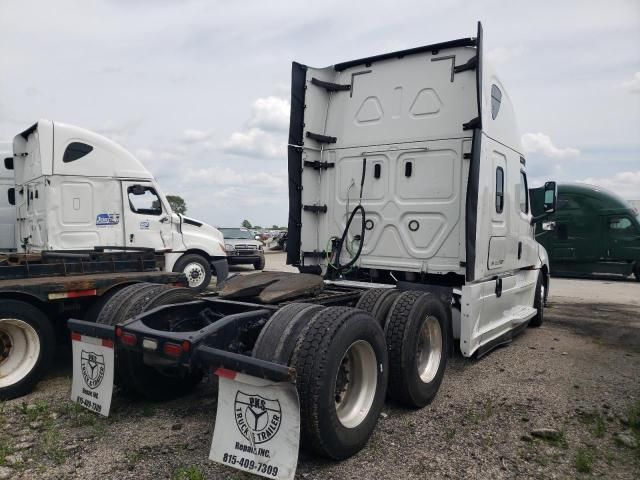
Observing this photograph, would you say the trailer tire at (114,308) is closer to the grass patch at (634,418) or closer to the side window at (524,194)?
the grass patch at (634,418)

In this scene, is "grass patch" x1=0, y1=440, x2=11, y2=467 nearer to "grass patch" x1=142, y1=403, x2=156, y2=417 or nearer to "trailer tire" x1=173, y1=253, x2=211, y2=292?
"grass patch" x1=142, y1=403, x2=156, y2=417

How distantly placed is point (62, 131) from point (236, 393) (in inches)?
299

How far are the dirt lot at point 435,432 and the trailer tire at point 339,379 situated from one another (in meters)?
0.21

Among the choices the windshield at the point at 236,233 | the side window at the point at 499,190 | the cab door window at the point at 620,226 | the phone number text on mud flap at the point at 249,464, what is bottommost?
the phone number text on mud flap at the point at 249,464

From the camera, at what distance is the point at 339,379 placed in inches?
140

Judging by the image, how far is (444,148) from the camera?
5605mm

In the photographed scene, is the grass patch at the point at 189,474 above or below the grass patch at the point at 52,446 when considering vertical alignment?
above

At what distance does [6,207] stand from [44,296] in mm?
7820

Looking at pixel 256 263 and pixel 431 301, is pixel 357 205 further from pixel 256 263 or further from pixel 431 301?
pixel 256 263

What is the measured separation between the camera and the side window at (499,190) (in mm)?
5844

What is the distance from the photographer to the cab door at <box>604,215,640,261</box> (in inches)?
593

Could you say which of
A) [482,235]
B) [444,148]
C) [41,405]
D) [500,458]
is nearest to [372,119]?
[444,148]

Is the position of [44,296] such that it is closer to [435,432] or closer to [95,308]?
[95,308]

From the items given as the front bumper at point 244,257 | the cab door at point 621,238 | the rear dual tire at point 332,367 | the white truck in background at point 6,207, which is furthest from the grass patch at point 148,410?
the cab door at point 621,238
